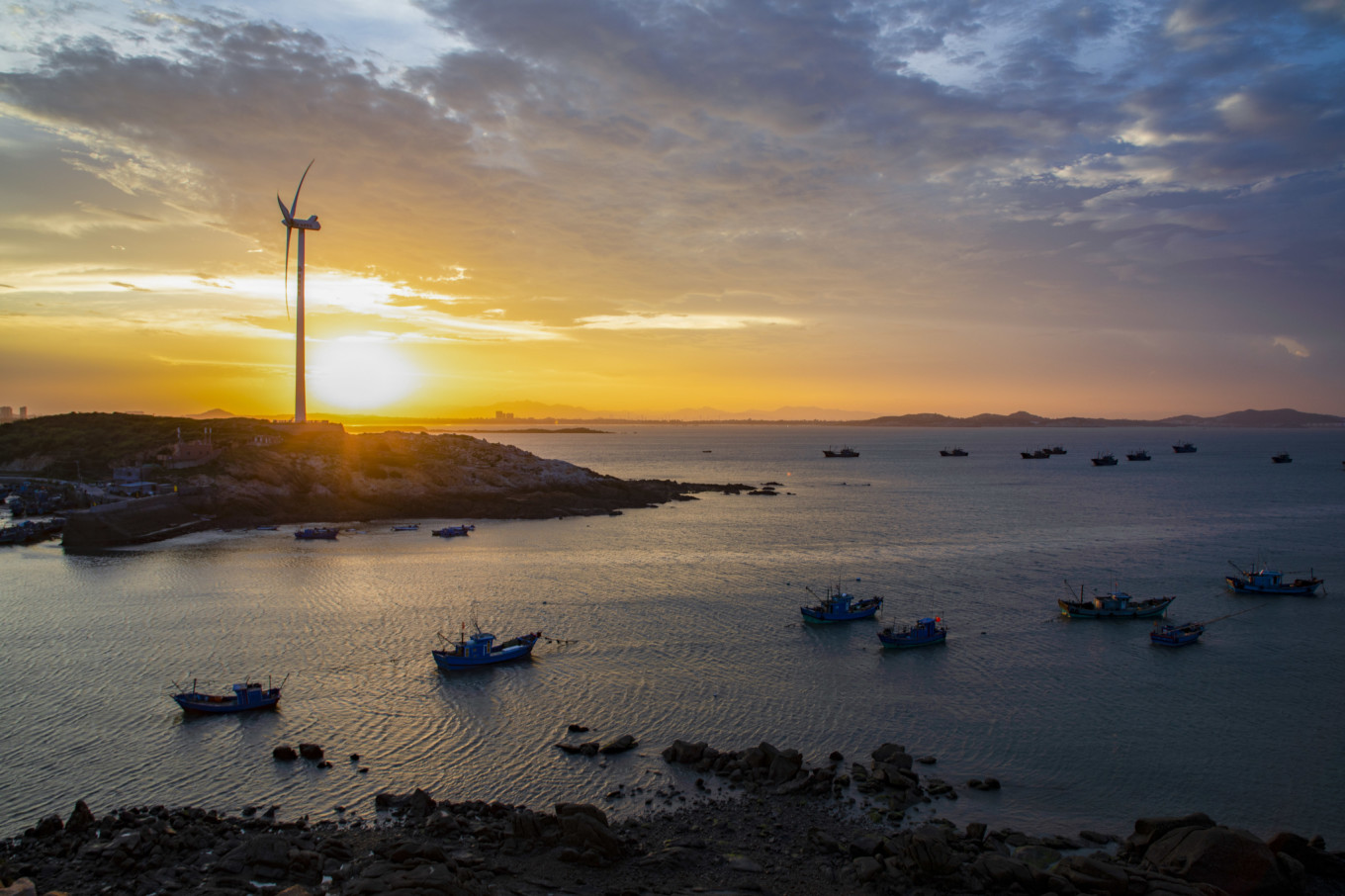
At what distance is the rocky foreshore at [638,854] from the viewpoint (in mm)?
16672

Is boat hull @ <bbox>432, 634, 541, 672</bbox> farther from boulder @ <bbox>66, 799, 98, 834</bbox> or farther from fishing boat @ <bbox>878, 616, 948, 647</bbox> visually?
fishing boat @ <bbox>878, 616, 948, 647</bbox>

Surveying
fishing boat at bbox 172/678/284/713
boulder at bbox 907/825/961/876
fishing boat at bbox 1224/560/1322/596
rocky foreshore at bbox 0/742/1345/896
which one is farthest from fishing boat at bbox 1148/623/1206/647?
fishing boat at bbox 172/678/284/713

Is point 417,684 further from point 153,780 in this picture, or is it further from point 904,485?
point 904,485

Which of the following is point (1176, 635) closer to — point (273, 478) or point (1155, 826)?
point (1155, 826)

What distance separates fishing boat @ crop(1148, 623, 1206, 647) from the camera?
3688 cm

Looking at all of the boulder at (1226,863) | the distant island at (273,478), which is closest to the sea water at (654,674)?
the boulder at (1226,863)

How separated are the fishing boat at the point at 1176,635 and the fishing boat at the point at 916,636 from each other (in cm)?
1065

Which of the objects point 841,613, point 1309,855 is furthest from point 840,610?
point 1309,855

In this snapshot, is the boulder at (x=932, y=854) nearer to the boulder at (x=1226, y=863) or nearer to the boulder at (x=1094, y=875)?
the boulder at (x=1094, y=875)

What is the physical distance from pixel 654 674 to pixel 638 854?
14.0 m

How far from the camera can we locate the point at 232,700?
27781 mm

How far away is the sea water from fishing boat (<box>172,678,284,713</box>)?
696mm

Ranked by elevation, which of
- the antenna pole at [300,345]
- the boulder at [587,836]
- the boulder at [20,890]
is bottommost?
the boulder at [587,836]

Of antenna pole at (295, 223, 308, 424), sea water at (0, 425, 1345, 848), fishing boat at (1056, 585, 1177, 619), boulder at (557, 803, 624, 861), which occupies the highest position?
antenna pole at (295, 223, 308, 424)
